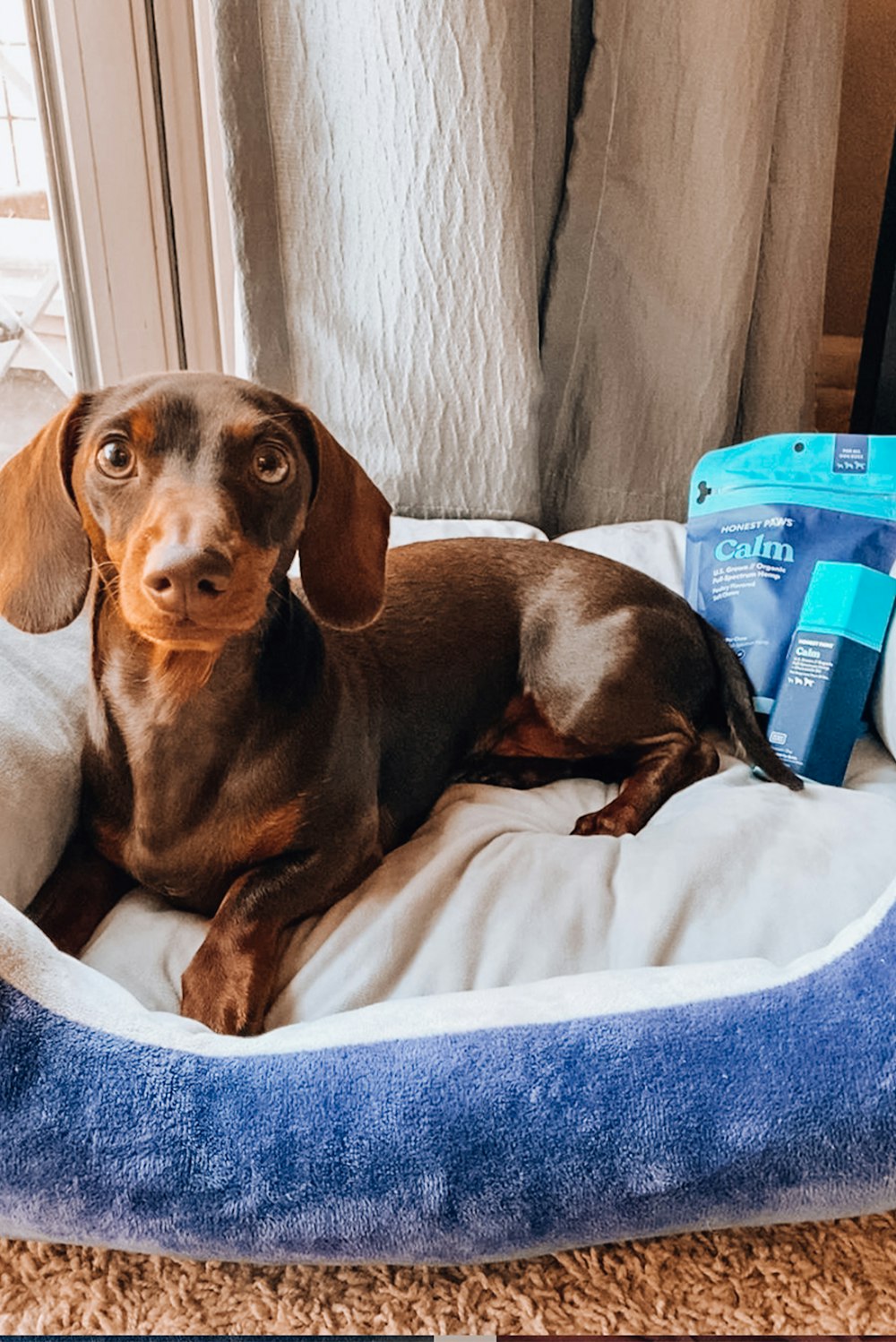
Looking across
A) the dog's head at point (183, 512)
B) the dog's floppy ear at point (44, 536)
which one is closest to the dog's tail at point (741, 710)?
the dog's head at point (183, 512)

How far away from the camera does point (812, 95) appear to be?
81.6 inches

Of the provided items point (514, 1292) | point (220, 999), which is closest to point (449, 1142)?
point (514, 1292)

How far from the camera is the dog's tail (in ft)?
5.31

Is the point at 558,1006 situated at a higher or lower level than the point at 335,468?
lower

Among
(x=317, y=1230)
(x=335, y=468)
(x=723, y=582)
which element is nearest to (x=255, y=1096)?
(x=317, y=1230)

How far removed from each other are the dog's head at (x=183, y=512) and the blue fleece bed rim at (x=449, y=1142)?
0.40m

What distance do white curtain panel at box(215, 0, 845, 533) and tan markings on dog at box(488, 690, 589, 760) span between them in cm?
54

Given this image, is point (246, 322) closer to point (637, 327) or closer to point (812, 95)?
point (637, 327)

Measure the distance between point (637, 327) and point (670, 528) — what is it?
0.36 m

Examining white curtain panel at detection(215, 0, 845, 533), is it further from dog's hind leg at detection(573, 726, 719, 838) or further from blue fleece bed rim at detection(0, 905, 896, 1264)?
blue fleece bed rim at detection(0, 905, 896, 1264)

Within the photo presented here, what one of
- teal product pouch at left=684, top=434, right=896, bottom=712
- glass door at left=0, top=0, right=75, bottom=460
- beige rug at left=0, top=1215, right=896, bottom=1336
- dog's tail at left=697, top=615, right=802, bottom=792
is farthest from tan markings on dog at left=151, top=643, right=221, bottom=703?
glass door at left=0, top=0, right=75, bottom=460

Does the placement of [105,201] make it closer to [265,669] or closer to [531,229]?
[531,229]

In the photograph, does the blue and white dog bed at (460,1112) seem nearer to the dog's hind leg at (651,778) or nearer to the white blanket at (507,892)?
the white blanket at (507,892)

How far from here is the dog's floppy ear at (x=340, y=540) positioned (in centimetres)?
134
